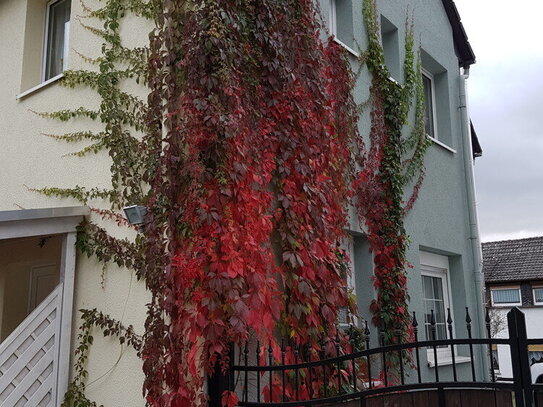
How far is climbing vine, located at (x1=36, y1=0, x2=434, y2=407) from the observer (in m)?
4.92

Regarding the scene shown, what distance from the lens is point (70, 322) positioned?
19.1ft

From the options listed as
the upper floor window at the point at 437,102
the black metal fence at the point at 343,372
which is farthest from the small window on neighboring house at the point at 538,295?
the black metal fence at the point at 343,372

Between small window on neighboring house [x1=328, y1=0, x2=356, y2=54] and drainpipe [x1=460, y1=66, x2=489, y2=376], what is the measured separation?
3469mm

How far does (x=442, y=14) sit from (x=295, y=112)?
6.26 metres

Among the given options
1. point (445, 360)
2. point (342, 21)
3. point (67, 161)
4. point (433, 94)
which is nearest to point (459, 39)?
point (433, 94)

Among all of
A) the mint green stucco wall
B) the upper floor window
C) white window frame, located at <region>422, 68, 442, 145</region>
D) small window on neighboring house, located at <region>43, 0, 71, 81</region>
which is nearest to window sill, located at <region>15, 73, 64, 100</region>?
small window on neighboring house, located at <region>43, 0, 71, 81</region>

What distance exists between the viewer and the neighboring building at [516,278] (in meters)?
29.5

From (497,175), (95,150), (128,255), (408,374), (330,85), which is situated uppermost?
(497,175)

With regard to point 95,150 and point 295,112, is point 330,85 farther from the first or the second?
point 95,150

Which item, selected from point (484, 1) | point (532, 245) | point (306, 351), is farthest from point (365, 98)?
point (532, 245)

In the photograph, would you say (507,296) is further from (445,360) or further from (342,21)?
(342,21)

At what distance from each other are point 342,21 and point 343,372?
4.67 m

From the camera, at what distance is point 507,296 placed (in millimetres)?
30812

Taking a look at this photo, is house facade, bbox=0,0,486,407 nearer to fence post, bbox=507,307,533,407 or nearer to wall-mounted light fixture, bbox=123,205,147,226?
wall-mounted light fixture, bbox=123,205,147,226
